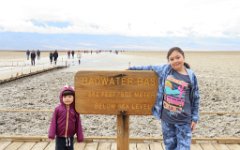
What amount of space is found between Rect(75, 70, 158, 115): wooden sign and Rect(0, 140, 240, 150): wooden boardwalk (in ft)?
6.20

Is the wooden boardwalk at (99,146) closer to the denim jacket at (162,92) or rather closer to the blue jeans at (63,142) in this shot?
the blue jeans at (63,142)

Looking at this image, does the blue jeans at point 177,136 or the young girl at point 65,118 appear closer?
the blue jeans at point 177,136

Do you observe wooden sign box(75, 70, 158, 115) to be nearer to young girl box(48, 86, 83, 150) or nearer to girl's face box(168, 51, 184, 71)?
young girl box(48, 86, 83, 150)

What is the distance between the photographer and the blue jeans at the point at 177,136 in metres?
4.77

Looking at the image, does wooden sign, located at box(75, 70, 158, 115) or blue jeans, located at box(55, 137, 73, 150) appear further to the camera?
blue jeans, located at box(55, 137, 73, 150)

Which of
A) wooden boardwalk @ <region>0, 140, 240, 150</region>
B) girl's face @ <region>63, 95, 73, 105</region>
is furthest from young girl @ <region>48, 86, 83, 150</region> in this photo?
wooden boardwalk @ <region>0, 140, 240, 150</region>

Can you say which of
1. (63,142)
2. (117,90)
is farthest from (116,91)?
(63,142)

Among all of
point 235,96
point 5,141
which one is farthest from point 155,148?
point 235,96

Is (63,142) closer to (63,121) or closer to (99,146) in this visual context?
(63,121)

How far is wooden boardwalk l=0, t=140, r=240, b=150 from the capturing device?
21.9 ft

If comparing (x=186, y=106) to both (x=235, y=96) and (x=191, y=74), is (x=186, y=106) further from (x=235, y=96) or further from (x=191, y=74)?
(x=235, y=96)

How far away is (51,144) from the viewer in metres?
6.88

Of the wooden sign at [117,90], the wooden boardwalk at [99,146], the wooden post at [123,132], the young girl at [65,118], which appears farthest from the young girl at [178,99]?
the wooden boardwalk at [99,146]

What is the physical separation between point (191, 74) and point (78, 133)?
5.81ft
